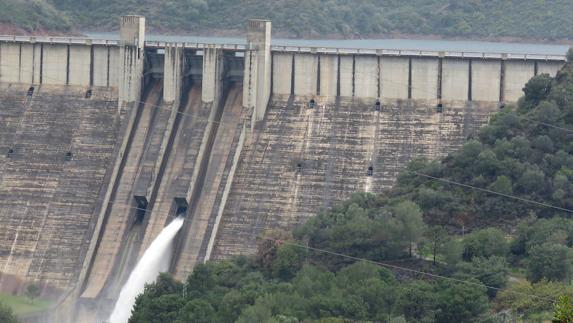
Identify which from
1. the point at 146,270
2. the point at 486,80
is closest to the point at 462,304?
the point at 146,270

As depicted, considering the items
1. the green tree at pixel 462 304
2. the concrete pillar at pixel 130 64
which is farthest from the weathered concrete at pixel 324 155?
the green tree at pixel 462 304

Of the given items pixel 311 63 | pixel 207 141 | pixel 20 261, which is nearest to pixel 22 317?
pixel 20 261

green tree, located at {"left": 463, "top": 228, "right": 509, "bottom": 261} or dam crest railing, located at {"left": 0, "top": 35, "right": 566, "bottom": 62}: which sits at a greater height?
dam crest railing, located at {"left": 0, "top": 35, "right": 566, "bottom": 62}

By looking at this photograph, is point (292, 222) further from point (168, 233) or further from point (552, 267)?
point (552, 267)

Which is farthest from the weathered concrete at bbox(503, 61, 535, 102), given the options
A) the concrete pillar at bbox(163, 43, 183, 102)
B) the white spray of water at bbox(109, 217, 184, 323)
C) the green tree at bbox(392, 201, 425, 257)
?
the white spray of water at bbox(109, 217, 184, 323)

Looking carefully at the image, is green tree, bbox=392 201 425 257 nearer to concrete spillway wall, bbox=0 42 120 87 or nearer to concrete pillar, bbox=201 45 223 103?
concrete pillar, bbox=201 45 223 103
